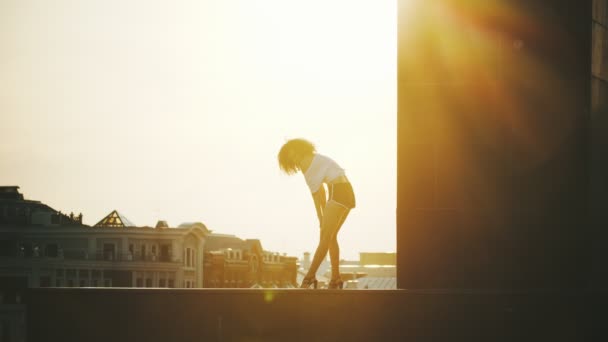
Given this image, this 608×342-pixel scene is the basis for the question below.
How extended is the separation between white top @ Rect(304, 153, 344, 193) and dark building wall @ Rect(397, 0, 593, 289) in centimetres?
60

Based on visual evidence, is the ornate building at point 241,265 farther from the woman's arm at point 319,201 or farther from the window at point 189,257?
the woman's arm at point 319,201

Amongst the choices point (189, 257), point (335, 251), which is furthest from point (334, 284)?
point (189, 257)

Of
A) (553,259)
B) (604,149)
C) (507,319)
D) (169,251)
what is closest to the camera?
(507,319)

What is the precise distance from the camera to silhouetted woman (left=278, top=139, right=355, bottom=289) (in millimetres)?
7492

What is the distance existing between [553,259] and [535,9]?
7.24 feet

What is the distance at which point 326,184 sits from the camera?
25.2ft

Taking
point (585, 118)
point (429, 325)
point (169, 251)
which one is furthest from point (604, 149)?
point (169, 251)

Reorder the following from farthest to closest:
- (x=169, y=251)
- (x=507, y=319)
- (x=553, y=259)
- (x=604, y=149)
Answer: (x=169, y=251), (x=604, y=149), (x=553, y=259), (x=507, y=319)

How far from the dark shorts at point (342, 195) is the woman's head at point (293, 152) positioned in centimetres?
36

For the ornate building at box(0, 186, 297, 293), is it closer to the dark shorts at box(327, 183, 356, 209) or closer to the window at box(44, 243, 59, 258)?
the window at box(44, 243, 59, 258)

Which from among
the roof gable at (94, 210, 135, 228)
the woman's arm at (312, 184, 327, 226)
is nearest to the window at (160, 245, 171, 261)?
the roof gable at (94, 210, 135, 228)

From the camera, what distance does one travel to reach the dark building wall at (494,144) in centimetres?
730

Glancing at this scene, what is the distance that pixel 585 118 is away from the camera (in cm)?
751

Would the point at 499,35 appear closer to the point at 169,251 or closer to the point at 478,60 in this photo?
the point at 478,60
